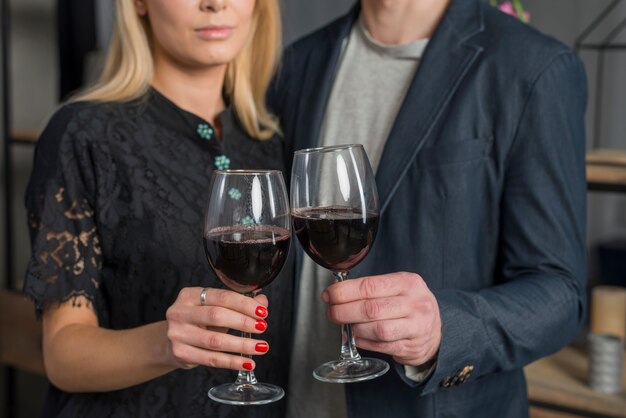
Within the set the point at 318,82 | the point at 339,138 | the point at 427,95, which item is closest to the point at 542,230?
the point at 427,95

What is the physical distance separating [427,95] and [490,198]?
21 cm

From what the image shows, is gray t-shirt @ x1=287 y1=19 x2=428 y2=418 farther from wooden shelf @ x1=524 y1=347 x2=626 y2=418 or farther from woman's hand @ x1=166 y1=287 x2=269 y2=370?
wooden shelf @ x1=524 y1=347 x2=626 y2=418

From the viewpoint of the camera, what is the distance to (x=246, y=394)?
1212mm

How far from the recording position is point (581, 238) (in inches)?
59.8

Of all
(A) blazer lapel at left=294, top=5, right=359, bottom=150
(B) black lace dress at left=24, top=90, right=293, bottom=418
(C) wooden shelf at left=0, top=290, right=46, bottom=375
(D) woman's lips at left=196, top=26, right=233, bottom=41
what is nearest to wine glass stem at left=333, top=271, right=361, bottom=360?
(B) black lace dress at left=24, top=90, right=293, bottom=418

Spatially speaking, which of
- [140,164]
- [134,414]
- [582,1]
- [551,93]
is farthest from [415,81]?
[582,1]

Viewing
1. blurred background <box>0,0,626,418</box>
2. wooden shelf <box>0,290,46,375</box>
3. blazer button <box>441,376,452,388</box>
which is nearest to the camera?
blazer button <box>441,376,452,388</box>

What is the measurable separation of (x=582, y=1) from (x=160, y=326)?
5.02 meters

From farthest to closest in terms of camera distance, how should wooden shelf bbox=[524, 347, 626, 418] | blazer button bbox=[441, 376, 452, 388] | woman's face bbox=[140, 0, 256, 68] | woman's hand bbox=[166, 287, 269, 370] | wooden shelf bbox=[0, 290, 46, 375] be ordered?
wooden shelf bbox=[0, 290, 46, 375]
wooden shelf bbox=[524, 347, 626, 418]
woman's face bbox=[140, 0, 256, 68]
blazer button bbox=[441, 376, 452, 388]
woman's hand bbox=[166, 287, 269, 370]

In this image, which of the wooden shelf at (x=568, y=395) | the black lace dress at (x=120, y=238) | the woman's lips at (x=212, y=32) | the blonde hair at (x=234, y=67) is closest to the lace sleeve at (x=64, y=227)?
the black lace dress at (x=120, y=238)

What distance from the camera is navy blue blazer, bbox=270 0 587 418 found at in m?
1.46

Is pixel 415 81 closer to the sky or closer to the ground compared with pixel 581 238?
closer to the sky

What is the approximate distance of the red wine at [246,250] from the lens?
115 centimetres

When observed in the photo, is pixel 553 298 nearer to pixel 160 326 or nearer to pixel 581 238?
pixel 581 238
